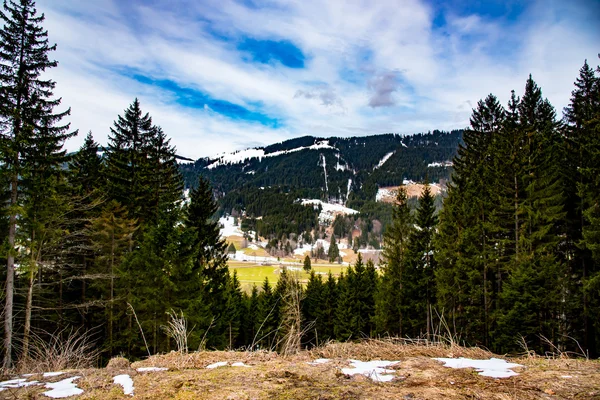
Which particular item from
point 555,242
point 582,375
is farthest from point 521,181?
point 582,375

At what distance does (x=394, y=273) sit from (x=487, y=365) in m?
24.0

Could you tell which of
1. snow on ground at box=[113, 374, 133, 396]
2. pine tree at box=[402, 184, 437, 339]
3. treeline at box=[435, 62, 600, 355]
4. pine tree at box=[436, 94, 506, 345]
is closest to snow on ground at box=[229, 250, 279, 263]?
pine tree at box=[402, 184, 437, 339]

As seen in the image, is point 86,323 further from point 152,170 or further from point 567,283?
point 567,283

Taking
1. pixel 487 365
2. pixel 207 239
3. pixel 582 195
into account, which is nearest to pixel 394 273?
pixel 582 195

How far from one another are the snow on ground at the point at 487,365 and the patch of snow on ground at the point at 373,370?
2.08 ft

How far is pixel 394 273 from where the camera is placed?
26.5 m

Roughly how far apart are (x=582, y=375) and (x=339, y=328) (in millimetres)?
33269

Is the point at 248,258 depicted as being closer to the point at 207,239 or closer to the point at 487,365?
the point at 207,239

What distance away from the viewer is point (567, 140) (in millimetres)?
20531

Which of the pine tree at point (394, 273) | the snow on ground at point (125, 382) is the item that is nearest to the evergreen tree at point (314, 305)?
the pine tree at point (394, 273)

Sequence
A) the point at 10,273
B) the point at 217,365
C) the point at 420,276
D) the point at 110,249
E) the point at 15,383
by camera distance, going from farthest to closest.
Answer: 1. the point at 420,276
2. the point at 110,249
3. the point at 10,273
4. the point at 217,365
5. the point at 15,383

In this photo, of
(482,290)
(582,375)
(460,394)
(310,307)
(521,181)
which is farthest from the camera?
(310,307)

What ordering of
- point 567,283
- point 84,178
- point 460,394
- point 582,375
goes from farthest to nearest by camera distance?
point 84,178 → point 567,283 → point 582,375 → point 460,394

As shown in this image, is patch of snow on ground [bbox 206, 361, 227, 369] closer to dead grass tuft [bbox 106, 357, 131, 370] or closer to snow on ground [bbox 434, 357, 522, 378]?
dead grass tuft [bbox 106, 357, 131, 370]
